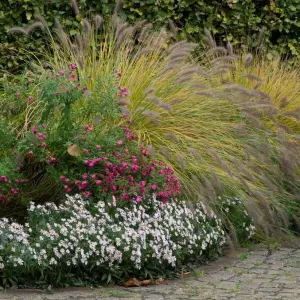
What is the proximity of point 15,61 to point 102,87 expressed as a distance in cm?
214

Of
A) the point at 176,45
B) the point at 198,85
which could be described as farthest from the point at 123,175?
the point at 176,45

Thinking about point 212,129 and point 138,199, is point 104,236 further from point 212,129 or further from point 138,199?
point 212,129

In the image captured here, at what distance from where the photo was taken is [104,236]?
4934 millimetres

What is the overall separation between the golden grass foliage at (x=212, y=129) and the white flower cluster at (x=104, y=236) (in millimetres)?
324

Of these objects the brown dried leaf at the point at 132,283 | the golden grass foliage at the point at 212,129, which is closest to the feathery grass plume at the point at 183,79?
the golden grass foliage at the point at 212,129

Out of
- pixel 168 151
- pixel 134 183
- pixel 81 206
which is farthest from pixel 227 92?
pixel 81 206

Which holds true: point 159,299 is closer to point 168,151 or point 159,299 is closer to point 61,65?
point 168,151

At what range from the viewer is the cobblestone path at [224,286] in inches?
184

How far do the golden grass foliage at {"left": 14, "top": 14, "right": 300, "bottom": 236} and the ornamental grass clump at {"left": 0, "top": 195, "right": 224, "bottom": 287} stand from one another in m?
0.37

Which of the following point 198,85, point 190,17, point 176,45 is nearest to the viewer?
point 198,85

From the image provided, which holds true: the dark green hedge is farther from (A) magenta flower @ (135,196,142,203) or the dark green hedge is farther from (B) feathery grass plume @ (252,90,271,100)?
(A) magenta flower @ (135,196,142,203)

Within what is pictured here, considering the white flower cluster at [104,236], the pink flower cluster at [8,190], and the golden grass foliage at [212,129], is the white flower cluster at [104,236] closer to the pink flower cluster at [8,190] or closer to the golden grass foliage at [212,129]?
the pink flower cluster at [8,190]

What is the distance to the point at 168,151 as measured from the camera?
601 centimetres

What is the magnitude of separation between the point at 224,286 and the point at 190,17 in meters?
4.38
